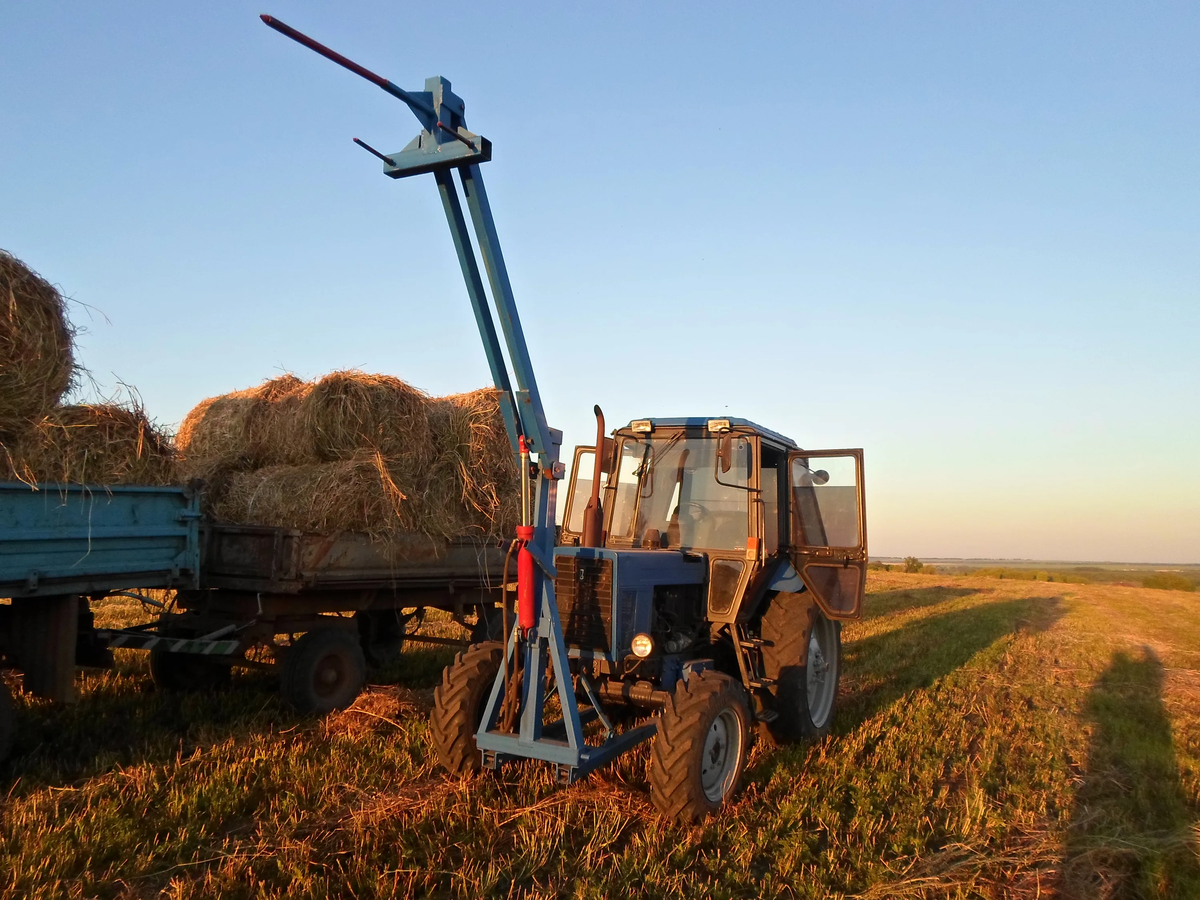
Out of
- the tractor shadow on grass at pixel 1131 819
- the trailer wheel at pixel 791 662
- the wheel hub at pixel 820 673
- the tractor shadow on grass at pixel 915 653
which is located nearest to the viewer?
the tractor shadow on grass at pixel 1131 819

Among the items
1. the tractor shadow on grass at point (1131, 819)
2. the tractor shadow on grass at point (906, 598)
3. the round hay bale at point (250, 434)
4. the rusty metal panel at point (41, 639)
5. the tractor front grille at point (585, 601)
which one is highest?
the round hay bale at point (250, 434)

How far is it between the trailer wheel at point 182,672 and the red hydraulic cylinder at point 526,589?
3.85 m

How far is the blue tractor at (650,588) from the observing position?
447cm

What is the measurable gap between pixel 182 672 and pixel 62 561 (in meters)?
2.49

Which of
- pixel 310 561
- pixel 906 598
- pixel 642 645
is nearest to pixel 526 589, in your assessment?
pixel 642 645

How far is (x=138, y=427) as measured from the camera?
583cm

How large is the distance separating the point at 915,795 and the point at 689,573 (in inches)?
73.6

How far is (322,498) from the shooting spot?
6688 millimetres

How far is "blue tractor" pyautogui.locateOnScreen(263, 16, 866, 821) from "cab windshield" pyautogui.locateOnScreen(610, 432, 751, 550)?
0.01m

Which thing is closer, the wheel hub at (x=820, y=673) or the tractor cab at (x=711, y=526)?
the tractor cab at (x=711, y=526)

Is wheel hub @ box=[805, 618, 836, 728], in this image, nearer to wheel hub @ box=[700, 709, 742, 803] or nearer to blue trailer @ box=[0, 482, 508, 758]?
wheel hub @ box=[700, 709, 742, 803]

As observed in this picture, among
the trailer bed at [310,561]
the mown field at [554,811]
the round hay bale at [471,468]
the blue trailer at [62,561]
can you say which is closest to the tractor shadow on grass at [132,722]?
the mown field at [554,811]

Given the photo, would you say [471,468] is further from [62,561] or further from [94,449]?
[62,561]

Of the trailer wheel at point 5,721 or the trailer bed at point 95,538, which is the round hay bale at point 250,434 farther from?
the trailer wheel at point 5,721
